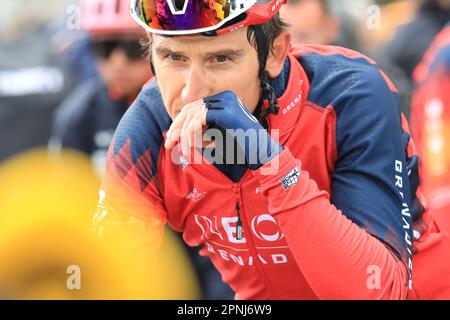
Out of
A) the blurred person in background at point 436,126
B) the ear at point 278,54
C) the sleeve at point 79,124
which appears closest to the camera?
the ear at point 278,54

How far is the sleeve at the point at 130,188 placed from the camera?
13.3 feet

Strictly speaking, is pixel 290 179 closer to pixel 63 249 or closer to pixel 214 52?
pixel 214 52

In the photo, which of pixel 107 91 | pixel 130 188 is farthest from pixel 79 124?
pixel 130 188

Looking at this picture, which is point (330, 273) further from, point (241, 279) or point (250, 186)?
point (241, 279)

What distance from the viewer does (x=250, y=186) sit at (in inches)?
159

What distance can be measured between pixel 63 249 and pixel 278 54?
2.52m

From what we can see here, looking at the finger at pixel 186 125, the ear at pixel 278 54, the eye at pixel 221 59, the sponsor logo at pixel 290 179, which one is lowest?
the sponsor logo at pixel 290 179

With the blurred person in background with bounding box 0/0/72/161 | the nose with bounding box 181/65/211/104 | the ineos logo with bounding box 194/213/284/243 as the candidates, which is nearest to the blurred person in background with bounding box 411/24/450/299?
the ineos logo with bounding box 194/213/284/243

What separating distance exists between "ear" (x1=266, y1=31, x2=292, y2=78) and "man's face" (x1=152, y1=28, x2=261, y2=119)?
0.14 metres

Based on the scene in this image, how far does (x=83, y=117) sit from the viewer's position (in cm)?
705

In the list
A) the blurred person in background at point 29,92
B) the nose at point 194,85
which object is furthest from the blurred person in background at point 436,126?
the blurred person in background at point 29,92

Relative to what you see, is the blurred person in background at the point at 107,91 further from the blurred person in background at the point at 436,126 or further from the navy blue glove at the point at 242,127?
the navy blue glove at the point at 242,127

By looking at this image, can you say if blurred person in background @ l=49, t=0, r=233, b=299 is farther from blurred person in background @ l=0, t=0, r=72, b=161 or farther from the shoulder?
blurred person in background @ l=0, t=0, r=72, b=161

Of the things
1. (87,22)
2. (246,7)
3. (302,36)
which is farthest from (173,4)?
(302,36)
